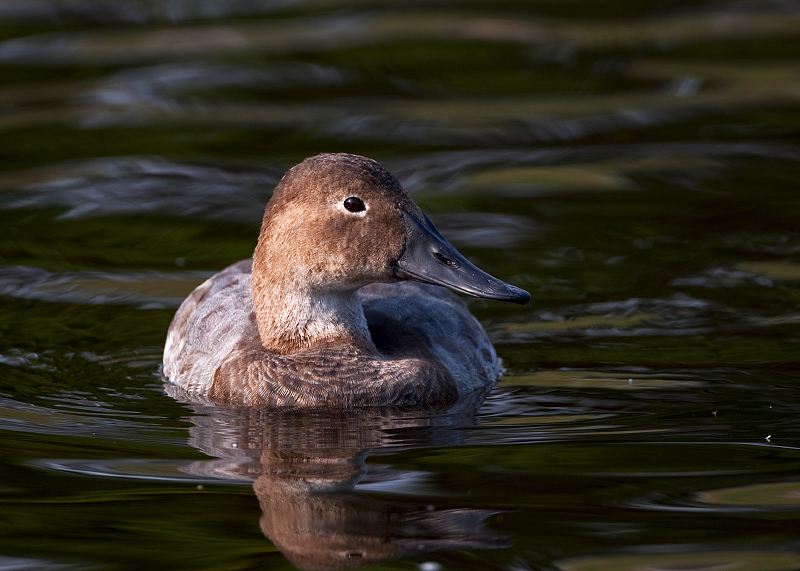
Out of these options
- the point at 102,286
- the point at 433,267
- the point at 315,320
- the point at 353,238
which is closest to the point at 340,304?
the point at 315,320

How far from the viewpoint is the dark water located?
4.76m

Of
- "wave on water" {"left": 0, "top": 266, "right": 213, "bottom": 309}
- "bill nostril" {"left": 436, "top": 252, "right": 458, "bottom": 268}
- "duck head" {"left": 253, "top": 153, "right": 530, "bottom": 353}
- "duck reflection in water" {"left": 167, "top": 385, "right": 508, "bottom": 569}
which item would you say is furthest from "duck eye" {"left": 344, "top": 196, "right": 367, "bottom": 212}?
"wave on water" {"left": 0, "top": 266, "right": 213, "bottom": 309}

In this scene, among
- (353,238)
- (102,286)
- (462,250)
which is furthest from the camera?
(462,250)

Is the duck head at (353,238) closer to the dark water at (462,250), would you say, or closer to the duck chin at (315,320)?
the duck chin at (315,320)

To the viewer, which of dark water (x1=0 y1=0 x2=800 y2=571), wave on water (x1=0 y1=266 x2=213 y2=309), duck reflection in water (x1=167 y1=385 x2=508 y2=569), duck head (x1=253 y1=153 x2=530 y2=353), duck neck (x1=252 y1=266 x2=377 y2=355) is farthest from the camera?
wave on water (x1=0 y1=266 x2=213 y2=309)

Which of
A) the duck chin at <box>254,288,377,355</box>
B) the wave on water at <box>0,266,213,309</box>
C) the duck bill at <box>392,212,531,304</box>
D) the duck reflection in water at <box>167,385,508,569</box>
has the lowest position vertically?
the duck reflection in water at <box>167,385,508,569</box>

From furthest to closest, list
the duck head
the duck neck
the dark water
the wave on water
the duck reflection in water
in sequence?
1. the wave on water
2. the duck neck
3. the duck head
4. the dark water
5. the duck reflection in water

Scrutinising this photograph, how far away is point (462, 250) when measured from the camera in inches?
354

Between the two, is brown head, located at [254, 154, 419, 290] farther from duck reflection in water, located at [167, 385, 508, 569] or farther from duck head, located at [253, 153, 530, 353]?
duck reflection in water, located at [167, 385, 508, 569]

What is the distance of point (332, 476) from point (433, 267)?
1.40 meters

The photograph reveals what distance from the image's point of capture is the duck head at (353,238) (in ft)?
20.6

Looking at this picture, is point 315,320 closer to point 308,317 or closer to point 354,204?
point 308,317

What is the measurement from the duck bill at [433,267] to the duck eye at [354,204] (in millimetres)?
216

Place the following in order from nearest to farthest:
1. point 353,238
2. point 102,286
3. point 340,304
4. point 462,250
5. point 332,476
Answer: point 332,476, point 353,238, point 340,304, point 102,286, point 462,250
